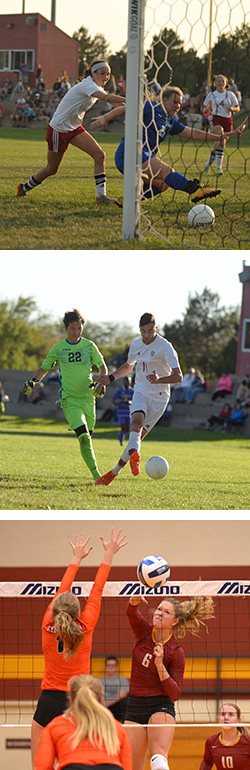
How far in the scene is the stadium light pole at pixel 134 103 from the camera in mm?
8734

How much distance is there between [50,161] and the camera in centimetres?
1000

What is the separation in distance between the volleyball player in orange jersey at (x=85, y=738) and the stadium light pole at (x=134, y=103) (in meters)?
6.23

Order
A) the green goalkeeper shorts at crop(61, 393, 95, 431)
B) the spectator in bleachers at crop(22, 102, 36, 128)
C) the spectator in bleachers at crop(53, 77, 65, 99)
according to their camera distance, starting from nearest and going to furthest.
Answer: the green goalkeeper shorts at crop(61, 393, 95, 431)
the spectator in bleachers at crop(22, 102, 36, 128)
the spectator in bleachers at crop(53, 77, 65, 99)

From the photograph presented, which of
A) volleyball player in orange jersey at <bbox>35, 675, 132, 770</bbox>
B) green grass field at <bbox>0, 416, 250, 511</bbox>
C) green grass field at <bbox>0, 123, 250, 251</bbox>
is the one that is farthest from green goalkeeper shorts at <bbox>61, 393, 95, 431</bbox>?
volleyball player in orange jersey at <bbox>35, 675, 132, 770</bbox>

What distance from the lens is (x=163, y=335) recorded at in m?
49.4

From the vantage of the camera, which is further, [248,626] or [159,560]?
[248,626]

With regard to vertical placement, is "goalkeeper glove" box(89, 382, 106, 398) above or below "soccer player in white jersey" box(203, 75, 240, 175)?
below

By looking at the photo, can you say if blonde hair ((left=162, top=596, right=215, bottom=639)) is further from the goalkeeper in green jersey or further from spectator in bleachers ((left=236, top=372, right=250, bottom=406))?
spectator in bleachers ((left=236, top=372, right=250, bottom=406))

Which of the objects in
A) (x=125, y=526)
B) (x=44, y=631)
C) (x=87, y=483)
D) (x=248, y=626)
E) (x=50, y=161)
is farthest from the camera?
(x=87, y=483)

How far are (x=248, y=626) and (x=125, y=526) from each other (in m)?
2.08

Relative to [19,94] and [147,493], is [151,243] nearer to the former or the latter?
[147,493]

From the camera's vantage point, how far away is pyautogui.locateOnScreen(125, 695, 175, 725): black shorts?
5.89m

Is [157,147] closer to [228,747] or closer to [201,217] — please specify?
[201,217]

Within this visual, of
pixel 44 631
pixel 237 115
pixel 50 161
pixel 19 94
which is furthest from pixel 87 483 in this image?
pixel 19 94
